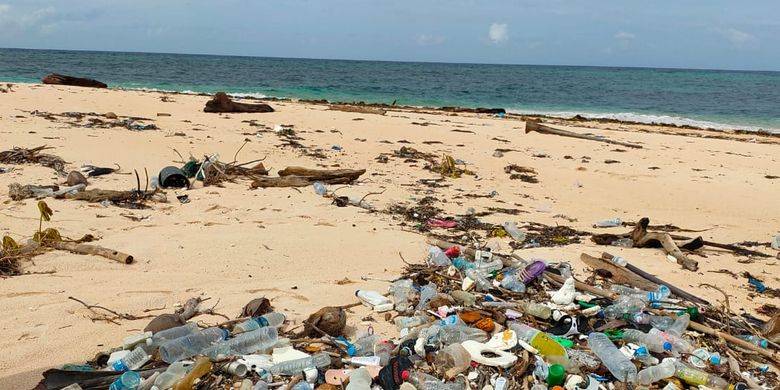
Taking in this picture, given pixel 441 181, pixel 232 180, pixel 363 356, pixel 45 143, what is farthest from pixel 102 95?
pixel 363 356

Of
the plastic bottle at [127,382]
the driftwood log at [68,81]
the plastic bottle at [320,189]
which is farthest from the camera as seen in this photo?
the driftwood log at [68,81]

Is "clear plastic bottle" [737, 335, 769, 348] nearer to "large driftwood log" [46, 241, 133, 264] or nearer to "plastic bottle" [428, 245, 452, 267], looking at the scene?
"plastic bottle" [428, 245, 452, 267]

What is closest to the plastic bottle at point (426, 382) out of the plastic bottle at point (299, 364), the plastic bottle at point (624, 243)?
the plastic bottle at point (299, 364)

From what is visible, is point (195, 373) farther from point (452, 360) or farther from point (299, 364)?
point (452, 360)

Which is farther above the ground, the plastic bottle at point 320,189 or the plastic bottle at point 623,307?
the plastic bottle at point 320,189

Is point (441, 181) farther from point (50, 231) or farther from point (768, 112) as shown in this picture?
point (768, 112)

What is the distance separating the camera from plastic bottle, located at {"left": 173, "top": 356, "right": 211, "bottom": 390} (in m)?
A: 2.52

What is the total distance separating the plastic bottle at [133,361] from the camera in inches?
104

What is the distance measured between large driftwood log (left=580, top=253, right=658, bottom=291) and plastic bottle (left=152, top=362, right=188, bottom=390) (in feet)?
10.0

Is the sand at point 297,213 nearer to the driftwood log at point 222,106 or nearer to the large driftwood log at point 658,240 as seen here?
the large driftwood log at point 658,240

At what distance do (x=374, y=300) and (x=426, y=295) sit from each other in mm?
330

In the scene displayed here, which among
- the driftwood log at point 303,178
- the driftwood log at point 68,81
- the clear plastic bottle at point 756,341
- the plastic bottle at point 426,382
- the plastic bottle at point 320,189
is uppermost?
the driftwood log at point 68,81

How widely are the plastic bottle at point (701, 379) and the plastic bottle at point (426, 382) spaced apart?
1145 millimetres

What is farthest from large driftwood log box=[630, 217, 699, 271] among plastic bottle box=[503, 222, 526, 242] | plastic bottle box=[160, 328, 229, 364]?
plastic bottle box=[160, 328, 229, 364]
